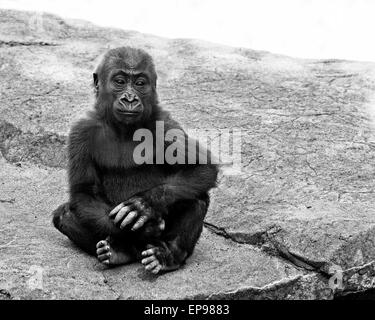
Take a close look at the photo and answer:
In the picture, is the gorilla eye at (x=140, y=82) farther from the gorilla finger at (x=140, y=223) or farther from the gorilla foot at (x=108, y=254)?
the gorilla foot at (x=108, y=254)

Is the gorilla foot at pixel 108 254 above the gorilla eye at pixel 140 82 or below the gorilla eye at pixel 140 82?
below

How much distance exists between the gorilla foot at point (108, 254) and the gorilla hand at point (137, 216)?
16 cm

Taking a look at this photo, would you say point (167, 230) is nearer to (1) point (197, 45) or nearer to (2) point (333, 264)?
(2) point (333, 264)

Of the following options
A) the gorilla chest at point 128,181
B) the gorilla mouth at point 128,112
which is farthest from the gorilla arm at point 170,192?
the gorilla mouth at point 128,112

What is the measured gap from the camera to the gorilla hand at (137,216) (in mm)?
5395

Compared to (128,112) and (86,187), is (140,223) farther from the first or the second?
(128,112)

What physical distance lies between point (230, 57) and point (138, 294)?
4859mm

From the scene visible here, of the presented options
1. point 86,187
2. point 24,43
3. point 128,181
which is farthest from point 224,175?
point 24,43

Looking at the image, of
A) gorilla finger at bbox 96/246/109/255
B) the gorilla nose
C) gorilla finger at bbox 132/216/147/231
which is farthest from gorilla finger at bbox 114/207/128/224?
the gorilla nose

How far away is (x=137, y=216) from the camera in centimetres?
541

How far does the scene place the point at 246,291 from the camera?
5289mm

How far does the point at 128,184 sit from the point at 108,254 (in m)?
0.57
